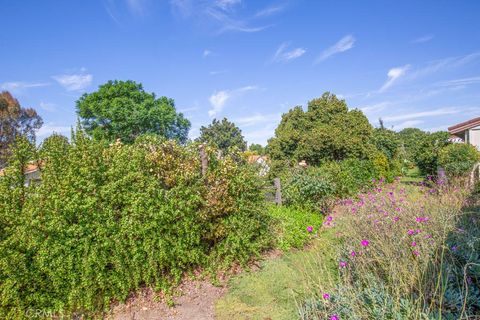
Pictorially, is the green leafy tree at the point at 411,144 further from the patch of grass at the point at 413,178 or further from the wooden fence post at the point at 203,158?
the wooden fence post at the point at 203,158

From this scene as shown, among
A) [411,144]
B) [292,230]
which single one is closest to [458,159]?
[292,230]

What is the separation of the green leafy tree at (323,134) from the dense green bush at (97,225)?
385 inches

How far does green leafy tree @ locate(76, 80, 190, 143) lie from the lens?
23.1m

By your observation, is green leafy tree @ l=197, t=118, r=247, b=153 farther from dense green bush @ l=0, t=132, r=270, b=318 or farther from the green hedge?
dense green bush @ l=0, t=132, r=270, b=318

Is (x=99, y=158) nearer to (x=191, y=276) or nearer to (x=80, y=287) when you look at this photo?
(x=80, y=287)

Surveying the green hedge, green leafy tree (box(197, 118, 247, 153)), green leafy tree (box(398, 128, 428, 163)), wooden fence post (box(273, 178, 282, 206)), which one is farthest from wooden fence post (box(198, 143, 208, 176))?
green leafy tree (box(197, 118, 247, 153))

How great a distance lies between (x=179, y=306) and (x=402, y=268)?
2.96 m

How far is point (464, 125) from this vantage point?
557 inches

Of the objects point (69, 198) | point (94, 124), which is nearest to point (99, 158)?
point (69, 198)

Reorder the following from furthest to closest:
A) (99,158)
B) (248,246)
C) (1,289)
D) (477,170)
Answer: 1. (477,170)
2. (248,246)
3. (99,158)
4. (1,289)

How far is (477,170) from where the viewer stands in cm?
990

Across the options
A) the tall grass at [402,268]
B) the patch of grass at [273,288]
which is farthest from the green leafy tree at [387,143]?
the patch of grass at [273,288]

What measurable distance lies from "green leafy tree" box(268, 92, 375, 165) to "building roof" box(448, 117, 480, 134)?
168 inches

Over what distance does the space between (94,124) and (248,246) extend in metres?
24.0
